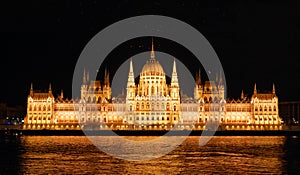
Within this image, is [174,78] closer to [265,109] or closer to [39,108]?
[265,109]

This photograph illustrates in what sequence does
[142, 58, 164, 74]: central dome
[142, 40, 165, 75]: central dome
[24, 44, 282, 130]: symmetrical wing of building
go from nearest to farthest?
[24, 44, 282, 130]: symmetrical wing of building
[142, 40, 165, 75]: central dome
[142, 58, 164, 74]: central dome

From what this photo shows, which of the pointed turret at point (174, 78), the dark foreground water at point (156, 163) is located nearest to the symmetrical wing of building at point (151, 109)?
the pointed turret at point (174, 78)

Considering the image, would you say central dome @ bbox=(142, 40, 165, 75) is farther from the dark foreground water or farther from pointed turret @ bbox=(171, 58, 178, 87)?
the dark foreground water

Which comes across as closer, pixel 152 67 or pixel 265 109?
pixel 265 109

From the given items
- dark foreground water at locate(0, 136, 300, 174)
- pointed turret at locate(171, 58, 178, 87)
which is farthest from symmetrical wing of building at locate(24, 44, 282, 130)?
dark foreground water at locate(0, 136, 300, 174)

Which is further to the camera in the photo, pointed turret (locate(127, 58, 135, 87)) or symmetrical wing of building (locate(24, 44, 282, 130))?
pointed turret (locate(127, 58, 135, 87))

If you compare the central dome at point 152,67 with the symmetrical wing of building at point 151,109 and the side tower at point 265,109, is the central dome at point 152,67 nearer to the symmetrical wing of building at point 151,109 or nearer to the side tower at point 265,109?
the symmetrical wing of building at point 151,109

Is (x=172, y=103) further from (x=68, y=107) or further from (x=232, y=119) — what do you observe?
(x=68, y=107)

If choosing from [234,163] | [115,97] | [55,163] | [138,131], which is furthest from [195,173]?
[115,97]

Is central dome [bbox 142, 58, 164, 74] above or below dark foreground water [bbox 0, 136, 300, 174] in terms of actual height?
above

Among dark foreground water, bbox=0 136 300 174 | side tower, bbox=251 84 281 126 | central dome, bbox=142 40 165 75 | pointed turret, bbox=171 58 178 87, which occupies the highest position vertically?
central dome, bbox=142 40 165 75

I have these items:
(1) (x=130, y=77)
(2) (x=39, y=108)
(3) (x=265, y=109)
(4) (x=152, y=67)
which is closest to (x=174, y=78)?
(4) (x=152, y=67)

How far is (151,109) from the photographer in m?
145

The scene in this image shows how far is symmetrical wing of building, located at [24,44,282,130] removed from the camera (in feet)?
468
